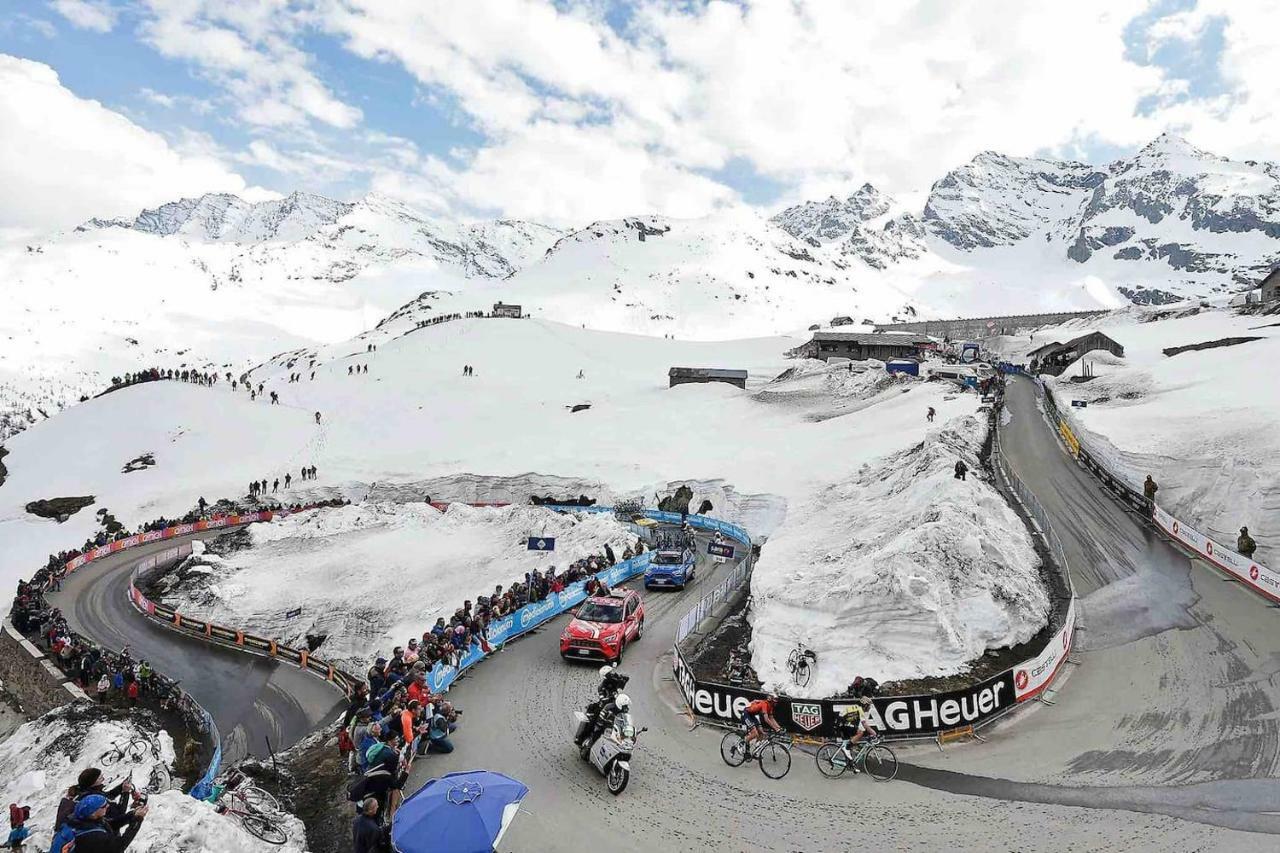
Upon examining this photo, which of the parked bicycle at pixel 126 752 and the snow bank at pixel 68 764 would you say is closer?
the snow bank at pixel 68 764

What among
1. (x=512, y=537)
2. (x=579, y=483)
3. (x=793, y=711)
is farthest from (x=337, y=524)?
(x=793, y=711)

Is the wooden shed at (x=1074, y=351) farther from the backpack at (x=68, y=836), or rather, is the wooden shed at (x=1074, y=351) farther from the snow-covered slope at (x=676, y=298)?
the backpack at (x=68, y=836)

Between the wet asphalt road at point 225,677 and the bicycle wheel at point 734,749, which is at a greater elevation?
the bicycle wheel at point 734,749

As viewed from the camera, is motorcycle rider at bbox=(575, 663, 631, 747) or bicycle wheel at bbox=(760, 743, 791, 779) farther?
bicycle wheel at bbox=(760, 743, 791, 779)

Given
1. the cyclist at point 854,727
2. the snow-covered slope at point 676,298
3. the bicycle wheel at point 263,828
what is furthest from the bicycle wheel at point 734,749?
the snow-covered slope at point 676,298

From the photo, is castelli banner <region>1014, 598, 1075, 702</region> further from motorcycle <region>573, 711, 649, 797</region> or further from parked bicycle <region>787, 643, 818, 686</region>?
motorcycle <region>573, 711, 649, 797</region>

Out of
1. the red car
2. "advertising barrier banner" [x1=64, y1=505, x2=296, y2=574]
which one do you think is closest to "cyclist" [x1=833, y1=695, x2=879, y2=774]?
the red car
